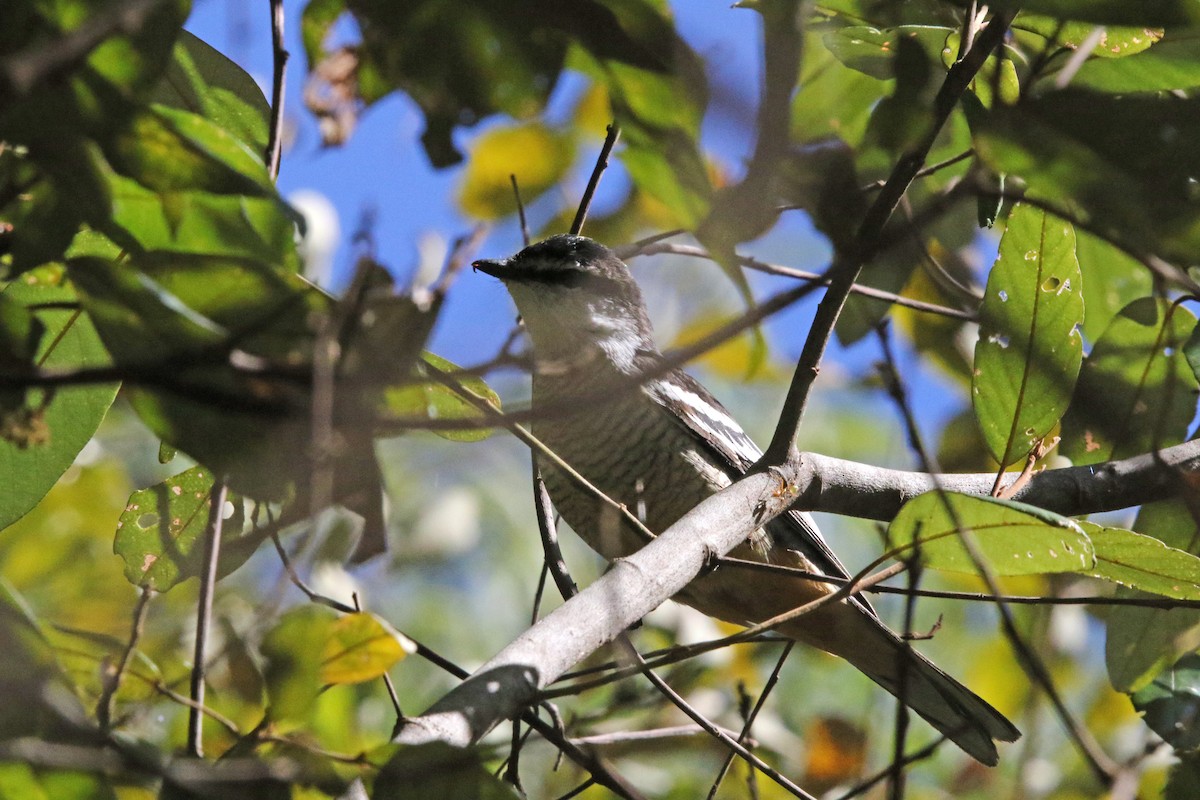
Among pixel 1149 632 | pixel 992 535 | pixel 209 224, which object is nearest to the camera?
pixel 209 224

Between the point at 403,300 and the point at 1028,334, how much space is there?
5.39 ft

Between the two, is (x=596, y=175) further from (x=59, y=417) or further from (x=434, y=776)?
A: (x=434, y=776)

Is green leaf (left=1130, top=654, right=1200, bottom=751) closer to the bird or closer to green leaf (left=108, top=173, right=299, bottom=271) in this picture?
the bird

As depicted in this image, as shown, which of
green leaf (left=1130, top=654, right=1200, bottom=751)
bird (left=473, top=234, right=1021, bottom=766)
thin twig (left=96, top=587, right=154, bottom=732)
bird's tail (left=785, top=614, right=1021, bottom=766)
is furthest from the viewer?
bird (left=473, top=234, right=1021, bottom=766)

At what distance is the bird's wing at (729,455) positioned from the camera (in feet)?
12.8

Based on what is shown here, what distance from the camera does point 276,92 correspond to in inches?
89.8

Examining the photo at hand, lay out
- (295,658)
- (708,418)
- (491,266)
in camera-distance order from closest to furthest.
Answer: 1. (295,658)
2. (708,418)
3. (491,266)

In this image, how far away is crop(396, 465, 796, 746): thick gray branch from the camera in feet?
5.13

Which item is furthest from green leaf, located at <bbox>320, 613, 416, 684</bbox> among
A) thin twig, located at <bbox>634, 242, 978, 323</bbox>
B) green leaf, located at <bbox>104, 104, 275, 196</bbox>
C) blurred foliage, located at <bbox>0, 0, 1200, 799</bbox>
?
thin twig, located at <bbox>634, 242, 978, 323</bbox>

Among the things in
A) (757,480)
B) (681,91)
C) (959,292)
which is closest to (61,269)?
(681,91)

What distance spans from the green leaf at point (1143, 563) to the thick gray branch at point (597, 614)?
655 mm

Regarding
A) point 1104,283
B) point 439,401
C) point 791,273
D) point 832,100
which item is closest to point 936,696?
point 1104,283

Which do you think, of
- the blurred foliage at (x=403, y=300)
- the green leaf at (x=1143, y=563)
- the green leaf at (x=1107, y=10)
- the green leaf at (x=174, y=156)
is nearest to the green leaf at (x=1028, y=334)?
the blurred foliage at (x=403, y=300)

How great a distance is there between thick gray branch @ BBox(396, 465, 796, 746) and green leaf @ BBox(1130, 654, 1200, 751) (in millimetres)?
1093
